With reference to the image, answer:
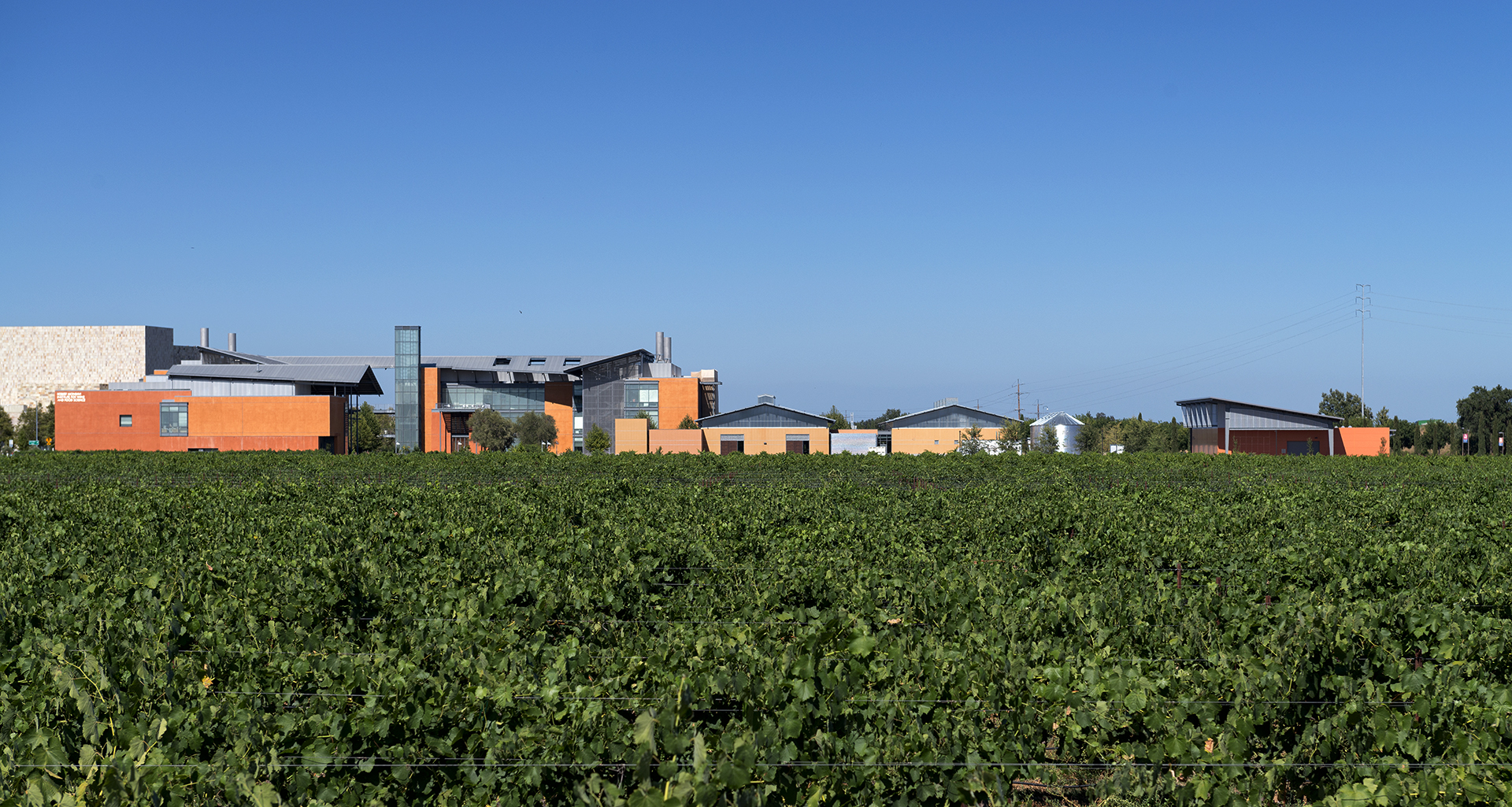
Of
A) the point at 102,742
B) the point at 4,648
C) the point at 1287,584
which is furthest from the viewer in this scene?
the point at 1287,584

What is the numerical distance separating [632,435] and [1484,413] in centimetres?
6832

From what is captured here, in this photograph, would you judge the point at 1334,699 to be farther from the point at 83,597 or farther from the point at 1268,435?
the point at 1268,435

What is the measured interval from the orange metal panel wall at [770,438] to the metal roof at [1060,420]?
1030 inches

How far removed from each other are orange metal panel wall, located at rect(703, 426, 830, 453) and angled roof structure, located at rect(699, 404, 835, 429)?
75 cm

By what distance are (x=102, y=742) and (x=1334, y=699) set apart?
17.6ft

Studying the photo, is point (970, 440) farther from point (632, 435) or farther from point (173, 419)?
point (173, 419)

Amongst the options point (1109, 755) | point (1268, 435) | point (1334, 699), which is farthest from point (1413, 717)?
point (1268, 435)

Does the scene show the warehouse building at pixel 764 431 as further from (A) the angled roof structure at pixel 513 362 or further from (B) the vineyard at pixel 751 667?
(B) the vineyard at pixel 751 667

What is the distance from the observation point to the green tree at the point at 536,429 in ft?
228

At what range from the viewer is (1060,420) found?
269 feet

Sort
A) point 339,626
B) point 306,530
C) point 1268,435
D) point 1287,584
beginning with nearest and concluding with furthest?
point 339,626, point 1287,584, point 306,530, point 1268,435

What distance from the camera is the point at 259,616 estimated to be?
227 inches

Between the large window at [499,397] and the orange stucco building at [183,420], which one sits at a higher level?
the large window at [499,397]

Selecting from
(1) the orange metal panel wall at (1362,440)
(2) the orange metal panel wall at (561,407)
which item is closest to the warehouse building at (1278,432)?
(1) the orange metal panel wall at (1362,440)
